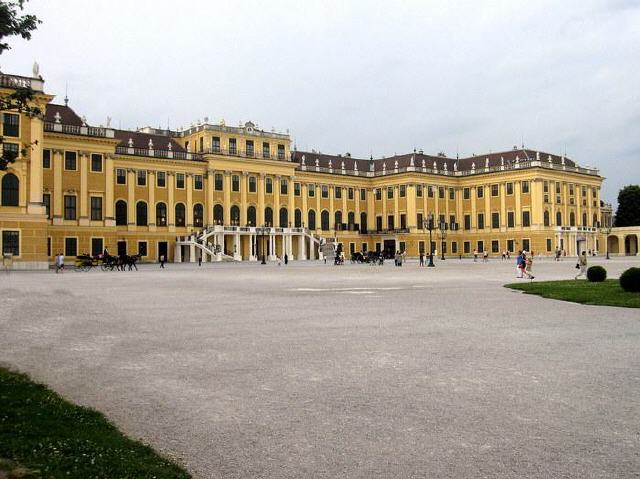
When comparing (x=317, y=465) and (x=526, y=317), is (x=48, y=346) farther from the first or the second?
(x=526, y=317)

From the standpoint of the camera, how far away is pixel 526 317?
47.7ft

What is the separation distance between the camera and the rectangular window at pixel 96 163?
62750mm

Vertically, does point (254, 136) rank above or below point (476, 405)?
above

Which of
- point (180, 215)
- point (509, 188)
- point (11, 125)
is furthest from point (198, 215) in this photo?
point (509, 188)

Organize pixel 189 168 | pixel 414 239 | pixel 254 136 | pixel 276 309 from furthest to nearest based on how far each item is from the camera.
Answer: pixel 414 239 → pixel 254 136 → pixel 189 168 → pixel 276 309

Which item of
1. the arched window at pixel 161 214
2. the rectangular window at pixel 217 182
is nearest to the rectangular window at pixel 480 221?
the rectangular window at pixel 217 182

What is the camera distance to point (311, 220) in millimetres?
87688

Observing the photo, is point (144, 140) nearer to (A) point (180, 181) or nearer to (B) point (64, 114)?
(A) point (180, 181)

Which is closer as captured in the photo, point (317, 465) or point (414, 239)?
point (317, 465)

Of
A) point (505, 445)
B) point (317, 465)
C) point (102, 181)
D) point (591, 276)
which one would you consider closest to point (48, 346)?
point (317, 465)

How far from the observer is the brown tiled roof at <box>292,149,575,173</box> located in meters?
91.6

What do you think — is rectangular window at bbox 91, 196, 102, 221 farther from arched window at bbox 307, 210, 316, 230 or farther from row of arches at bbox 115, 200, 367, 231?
arched window at bbox 307, 210, 316, 230

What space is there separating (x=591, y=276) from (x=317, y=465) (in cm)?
2429

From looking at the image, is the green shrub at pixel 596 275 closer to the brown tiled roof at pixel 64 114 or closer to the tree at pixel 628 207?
the brown tiled roof at pixel 64 114
